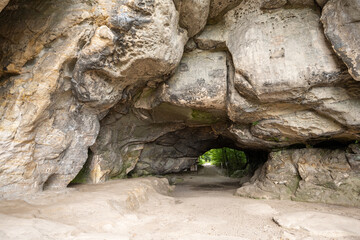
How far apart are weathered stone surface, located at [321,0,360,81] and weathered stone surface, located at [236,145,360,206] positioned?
2825mm

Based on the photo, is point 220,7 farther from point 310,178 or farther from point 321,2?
point 310,178

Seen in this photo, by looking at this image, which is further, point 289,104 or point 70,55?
point 289,104

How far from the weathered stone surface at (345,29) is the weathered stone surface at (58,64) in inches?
138

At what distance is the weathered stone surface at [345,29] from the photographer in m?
4.43

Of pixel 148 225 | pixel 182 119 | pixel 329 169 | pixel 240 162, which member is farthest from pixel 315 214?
pixel 240 162

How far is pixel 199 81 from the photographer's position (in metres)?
6.64

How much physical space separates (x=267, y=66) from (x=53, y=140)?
5567 millimetres

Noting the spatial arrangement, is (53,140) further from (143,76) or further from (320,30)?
(320,30)

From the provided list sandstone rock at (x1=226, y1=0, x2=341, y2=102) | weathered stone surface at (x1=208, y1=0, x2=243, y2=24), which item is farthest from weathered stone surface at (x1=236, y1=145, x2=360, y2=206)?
weathered stone surface at (x1=208, y1=0, x2=243, y2=24)

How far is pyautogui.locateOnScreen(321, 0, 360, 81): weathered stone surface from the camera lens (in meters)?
4.43

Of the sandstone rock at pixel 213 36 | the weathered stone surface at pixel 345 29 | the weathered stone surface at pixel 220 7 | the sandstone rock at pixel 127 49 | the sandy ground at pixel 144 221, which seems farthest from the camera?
the sandstone rock at pixel 213 36

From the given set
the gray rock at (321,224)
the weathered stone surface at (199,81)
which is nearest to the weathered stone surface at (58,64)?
the weathered stone surface at (199,81)

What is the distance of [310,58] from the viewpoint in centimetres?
523

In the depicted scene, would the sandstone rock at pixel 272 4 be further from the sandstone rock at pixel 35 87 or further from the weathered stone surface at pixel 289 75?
the sandstone rock at pixel 35 87
